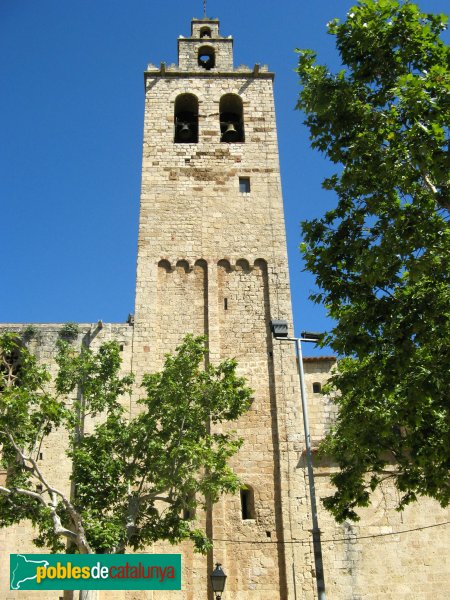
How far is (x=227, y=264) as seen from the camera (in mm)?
18938

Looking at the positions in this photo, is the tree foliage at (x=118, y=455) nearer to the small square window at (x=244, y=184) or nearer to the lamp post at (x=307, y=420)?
the lamp post at (x=307, y=420)

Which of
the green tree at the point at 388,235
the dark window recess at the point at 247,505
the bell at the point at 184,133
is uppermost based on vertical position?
the bell at the point at 184,133

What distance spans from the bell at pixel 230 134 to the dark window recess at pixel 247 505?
12241 millimetres

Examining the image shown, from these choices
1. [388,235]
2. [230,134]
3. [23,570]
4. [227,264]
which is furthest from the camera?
[230,134]

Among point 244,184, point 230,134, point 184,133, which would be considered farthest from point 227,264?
point 184,133

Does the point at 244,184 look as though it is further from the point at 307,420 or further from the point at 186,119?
the point at 307,420

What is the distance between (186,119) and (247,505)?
14303 mm

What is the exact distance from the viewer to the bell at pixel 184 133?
2162cm

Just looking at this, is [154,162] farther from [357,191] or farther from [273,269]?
[357,191]

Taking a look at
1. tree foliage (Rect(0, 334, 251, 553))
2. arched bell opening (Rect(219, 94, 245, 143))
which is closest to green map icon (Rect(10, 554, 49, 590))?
tree foliage (Rect(0, 334, 251, 553))

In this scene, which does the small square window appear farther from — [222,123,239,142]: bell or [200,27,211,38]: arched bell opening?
[200,27,211,38]: arched bell opening

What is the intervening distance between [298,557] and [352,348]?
7.78 meters

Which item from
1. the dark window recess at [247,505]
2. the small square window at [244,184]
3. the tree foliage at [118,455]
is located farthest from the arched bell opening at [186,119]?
the dark window recess at [247,505]

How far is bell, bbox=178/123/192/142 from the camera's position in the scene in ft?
70.9
